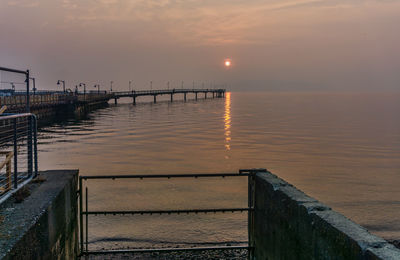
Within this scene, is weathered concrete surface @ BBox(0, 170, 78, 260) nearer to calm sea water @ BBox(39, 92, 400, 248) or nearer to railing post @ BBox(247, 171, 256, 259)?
railing post @ BBox(247, 171, 256, 259)

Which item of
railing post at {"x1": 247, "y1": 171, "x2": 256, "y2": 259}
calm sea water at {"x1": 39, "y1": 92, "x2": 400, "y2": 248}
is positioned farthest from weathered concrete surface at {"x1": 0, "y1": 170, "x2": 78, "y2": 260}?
calm sea water at {"x1": 39, "y1": 92, "x2": 400, "y2": 248}

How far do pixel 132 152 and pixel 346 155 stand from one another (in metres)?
17.5

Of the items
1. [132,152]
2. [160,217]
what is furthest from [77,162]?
[160,217]

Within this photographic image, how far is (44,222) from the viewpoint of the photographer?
4.55 metres

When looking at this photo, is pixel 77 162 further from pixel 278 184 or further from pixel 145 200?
pixel 278 184

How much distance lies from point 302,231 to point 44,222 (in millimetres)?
3136

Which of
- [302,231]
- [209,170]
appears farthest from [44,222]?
[209,170]

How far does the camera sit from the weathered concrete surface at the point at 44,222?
388cm

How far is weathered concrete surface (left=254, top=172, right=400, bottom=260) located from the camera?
11.8 ft

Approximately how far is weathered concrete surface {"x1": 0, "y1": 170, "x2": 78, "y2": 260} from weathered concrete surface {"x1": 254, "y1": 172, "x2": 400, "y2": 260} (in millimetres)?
3038

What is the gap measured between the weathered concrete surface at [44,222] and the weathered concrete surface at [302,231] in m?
3.04

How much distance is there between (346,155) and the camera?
30812 mm

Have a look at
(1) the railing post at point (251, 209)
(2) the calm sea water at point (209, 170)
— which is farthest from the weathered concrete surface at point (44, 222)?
(2) the calm sea water at point (209, 170)

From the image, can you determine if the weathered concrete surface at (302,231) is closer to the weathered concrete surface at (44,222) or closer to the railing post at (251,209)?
the railing post at (251,209)
